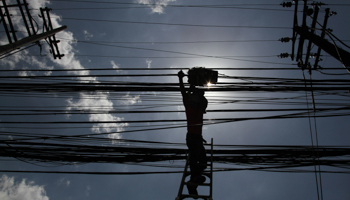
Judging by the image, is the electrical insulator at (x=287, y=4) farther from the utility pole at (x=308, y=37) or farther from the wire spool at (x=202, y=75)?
the wire spool at (x=202, y=75)

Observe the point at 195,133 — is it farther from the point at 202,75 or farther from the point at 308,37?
the point at 308,37

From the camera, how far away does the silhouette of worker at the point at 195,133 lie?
4.50 metres

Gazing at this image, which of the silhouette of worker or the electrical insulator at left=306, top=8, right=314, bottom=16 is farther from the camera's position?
the electrical insulator at left=306, top=8, right=314, bottom=16

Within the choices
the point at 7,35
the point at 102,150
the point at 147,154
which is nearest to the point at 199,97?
the point at 147,154

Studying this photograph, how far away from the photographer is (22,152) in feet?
16.6

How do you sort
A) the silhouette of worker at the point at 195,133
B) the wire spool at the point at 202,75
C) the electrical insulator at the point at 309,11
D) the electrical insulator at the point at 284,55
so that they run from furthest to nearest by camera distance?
the electrical insulator at the point at 284,55
the electrical insulator at the point at 309,11
the wire spool at the point at 202,75
the silhouette of worker at the point at 195,133

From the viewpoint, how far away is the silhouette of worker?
14.8ft

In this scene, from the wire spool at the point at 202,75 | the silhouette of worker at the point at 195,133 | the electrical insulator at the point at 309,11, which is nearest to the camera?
the silhouette of worker at the point at 195,133

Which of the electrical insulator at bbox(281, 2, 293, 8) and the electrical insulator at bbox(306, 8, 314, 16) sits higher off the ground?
the electrical insulator at bbox(281, 2, 293, 8)

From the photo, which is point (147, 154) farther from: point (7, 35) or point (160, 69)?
point (7, 35)

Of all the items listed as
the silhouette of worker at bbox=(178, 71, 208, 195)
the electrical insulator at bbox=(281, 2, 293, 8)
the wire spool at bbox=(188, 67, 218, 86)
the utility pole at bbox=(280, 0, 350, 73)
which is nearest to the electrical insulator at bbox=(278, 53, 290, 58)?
the utility pole at bbox=(280, 0, 350, 73)

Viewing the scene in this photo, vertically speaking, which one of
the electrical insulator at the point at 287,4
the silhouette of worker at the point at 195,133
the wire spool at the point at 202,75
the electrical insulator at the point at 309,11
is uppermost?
the electrical insulator at the point at 287,4

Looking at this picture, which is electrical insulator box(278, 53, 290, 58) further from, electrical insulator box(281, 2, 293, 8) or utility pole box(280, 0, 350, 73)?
electrical insulator box(281, 2, 293, 8)

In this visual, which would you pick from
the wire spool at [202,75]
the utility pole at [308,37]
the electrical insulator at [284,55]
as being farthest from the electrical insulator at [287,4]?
the wire spool at [202,75]
